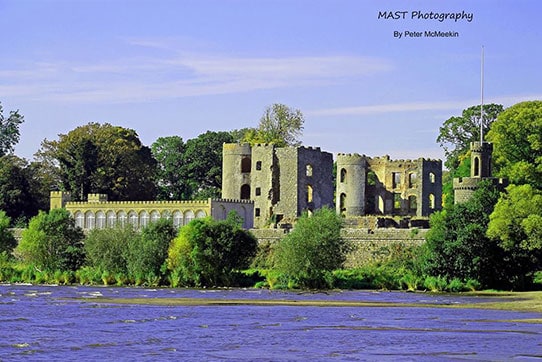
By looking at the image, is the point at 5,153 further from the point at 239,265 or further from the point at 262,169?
the point at 239,265

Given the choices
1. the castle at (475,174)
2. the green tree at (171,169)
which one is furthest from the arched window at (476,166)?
the green tree at (171,169)

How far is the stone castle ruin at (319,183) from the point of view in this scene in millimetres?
85750

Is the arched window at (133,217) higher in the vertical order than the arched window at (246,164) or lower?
lower

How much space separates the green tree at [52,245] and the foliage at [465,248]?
2201 centimetres

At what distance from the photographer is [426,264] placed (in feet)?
197

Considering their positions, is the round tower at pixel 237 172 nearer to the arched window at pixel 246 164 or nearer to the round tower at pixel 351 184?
the arched window at pixel 246 164

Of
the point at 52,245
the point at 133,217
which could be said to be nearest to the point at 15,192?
the point at 133,217

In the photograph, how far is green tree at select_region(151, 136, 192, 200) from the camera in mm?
104812

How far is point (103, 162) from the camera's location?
319 feet

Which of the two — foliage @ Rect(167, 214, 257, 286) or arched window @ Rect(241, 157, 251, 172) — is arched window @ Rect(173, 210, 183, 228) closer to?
arched window @ Rect(241, 157, 251, 172)

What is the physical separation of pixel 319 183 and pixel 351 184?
236 centimetres

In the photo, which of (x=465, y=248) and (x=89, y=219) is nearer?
(x=465, y=248)

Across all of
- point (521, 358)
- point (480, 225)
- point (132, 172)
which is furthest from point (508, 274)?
point (132, 172)

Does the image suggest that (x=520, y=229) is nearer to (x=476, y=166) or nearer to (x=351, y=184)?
(x=476, y=166)
